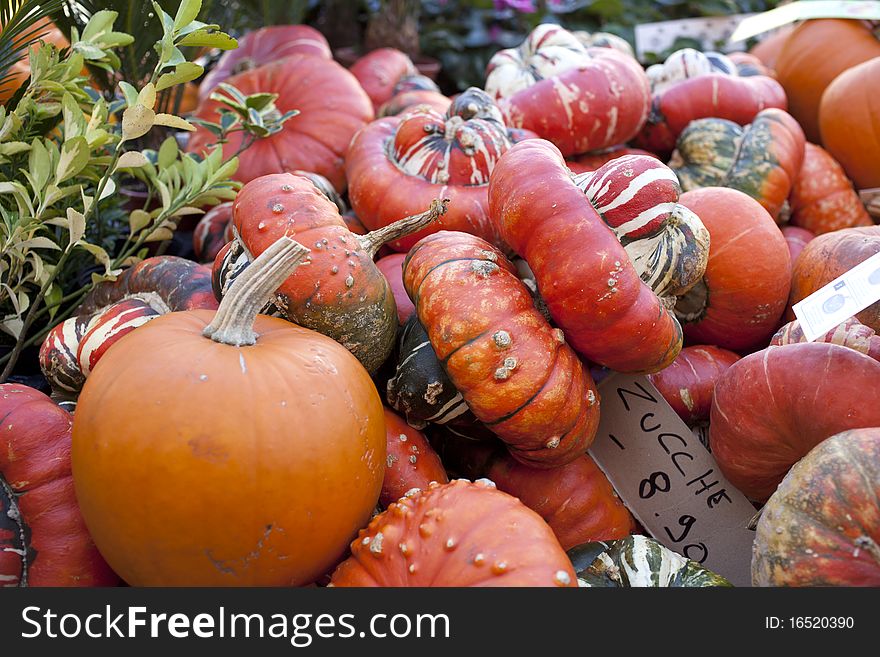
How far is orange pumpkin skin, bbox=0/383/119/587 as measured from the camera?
112 cm

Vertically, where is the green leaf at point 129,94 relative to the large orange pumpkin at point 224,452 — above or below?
above

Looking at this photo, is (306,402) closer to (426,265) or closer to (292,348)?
(292,348)

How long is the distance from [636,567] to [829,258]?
833mm

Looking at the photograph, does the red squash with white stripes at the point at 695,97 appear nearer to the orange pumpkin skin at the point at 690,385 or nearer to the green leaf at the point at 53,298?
the orange pumpkin skin at the point at 690,385

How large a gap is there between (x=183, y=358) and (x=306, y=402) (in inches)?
6.9

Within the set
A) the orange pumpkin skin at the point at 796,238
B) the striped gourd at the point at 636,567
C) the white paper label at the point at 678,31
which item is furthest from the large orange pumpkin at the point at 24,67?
the white paper label at the point at 678,31

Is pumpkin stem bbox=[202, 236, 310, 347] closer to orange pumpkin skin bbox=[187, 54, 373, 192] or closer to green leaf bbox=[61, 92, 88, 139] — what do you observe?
green leaf bbox=[61, 92, 88, 139]

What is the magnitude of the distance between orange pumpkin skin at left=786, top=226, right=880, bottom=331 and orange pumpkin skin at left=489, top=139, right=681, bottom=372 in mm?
502

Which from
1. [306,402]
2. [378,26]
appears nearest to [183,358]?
[306,402]

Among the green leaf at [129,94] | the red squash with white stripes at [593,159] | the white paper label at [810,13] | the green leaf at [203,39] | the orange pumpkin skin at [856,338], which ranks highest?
the green leaf at [203,39]

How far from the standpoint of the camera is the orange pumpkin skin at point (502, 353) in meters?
1.21

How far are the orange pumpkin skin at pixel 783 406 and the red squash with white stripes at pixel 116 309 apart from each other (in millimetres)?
981

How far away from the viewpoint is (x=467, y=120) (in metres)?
1.74

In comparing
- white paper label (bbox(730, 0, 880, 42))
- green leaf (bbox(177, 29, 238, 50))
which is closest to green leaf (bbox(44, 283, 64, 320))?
green leaf (bbox(177, 29, 238, 50))
